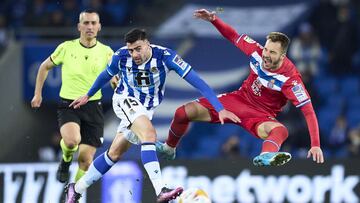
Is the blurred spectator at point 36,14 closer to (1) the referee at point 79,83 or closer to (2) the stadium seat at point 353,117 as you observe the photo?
(2) the stadium seat at point 353,117

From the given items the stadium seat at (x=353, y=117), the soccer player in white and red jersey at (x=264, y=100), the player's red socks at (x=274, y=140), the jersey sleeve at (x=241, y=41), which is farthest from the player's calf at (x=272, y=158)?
the stadium seat at (x=353, y=117)

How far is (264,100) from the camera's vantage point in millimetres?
13430

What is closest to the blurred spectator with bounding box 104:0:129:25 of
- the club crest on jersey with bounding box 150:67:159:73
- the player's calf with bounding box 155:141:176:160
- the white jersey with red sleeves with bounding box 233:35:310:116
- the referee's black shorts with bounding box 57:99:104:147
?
the referee's black shorts with bounding box 57:99:104:147

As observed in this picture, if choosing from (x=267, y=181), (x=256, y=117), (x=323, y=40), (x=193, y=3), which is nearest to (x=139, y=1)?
(x=193, y=3)

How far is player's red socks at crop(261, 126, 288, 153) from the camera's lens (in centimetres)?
1296

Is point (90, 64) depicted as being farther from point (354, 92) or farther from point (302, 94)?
point (354, 92)

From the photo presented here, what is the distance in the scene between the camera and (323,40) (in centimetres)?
2162

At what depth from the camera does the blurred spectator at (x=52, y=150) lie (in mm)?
20500

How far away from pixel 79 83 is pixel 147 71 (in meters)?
1.54

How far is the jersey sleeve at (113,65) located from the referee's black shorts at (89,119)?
4.71 feet

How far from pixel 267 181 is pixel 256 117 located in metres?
2.90

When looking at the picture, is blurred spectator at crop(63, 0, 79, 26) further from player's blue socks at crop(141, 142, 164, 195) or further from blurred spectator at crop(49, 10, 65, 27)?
player's blue socks at crop(141, 142, 164, 195)

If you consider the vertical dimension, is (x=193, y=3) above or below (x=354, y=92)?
above

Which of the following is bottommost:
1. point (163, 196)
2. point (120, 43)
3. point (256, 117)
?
point (163, 196)
